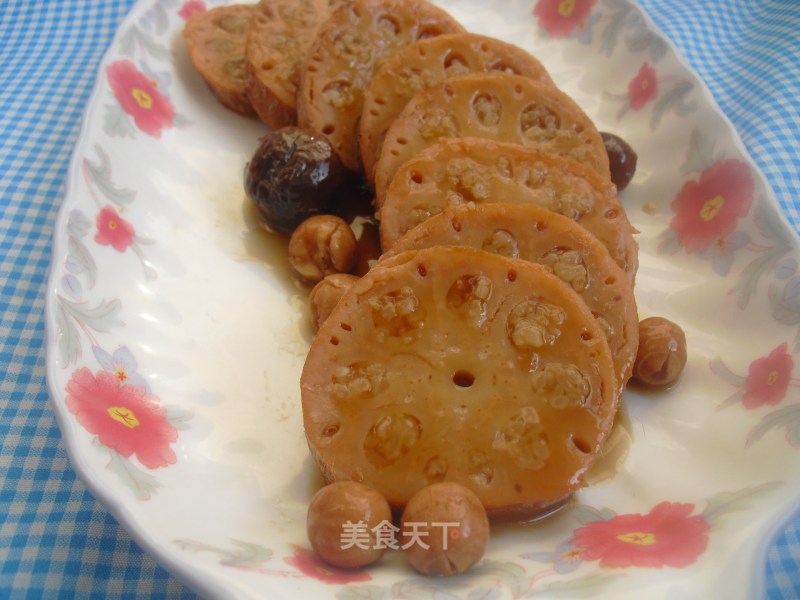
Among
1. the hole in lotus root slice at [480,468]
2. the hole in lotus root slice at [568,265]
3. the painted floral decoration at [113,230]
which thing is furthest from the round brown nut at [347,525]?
the painted floral decoration at [113,230]

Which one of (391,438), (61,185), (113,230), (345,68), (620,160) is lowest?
(61,185)

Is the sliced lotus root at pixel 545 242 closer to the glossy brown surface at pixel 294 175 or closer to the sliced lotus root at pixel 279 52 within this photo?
the glossy brown surface at pixel 294 175

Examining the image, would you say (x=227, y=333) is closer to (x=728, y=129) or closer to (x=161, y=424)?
(x=161, y=424)

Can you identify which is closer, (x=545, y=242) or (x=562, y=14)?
(x=545, y=242)

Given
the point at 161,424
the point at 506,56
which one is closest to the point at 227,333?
the point at 161,424

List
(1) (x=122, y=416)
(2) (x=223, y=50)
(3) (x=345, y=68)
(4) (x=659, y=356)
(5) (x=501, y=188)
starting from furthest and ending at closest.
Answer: (2) (x=223, y=50)
(3) (x=345, y=68)
(5) (x=501, y=188)
(4) (x=659, y=356)
(1) (x=122, y=416)

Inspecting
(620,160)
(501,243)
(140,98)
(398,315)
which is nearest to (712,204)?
(620,160)

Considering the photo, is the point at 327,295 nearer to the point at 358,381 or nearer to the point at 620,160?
the point at 358,381
